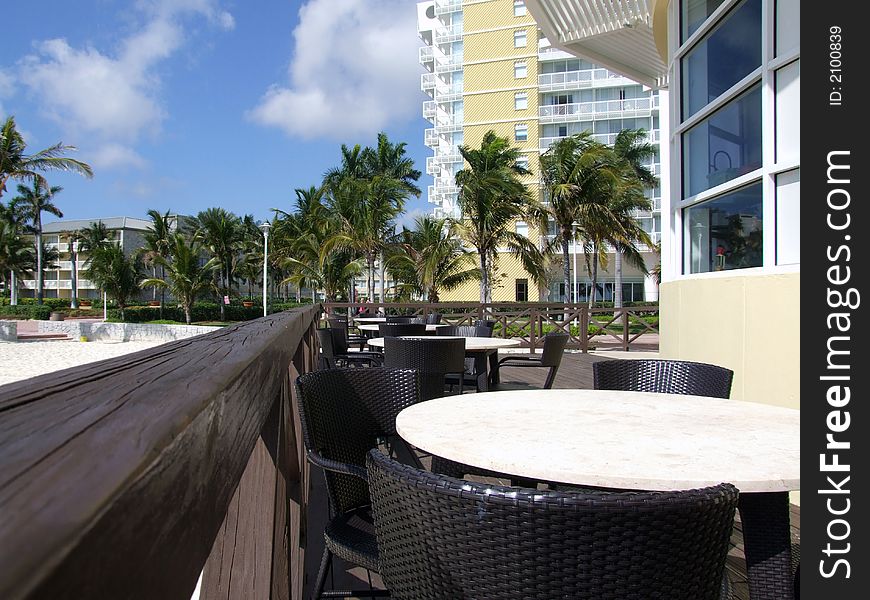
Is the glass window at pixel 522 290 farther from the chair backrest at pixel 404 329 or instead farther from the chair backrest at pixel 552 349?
the chair backrest at pixel 552 349

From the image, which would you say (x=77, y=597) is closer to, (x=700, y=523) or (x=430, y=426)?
(x=700, y=523)

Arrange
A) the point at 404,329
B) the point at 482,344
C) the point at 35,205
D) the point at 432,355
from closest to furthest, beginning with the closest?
the point at 432,355 → the point at 482,344 → the point at 404,329 → the point at 35,205

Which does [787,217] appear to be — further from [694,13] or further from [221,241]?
[221,241]

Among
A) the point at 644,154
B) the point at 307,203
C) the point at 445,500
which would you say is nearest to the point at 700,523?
the point at 445,500

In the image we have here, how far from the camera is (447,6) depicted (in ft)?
137

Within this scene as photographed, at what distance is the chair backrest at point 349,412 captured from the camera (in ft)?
7.48

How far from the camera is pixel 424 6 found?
44750mm

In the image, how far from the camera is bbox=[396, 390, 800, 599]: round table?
1.53 metres

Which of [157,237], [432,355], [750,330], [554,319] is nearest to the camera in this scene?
[750,330]

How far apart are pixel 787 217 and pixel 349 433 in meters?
3.13

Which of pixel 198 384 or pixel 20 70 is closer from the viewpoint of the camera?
pixel 198 384

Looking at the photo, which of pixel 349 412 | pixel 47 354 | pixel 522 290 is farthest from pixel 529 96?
pixel 349 412

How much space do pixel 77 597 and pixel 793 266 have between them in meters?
4.24

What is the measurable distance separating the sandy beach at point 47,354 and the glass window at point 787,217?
15631mm
